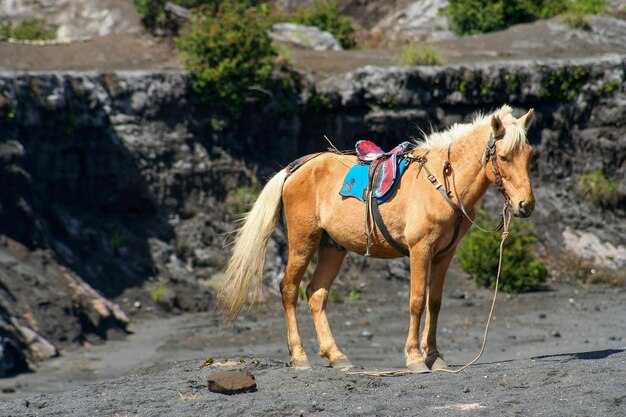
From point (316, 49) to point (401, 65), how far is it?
13.6 feet

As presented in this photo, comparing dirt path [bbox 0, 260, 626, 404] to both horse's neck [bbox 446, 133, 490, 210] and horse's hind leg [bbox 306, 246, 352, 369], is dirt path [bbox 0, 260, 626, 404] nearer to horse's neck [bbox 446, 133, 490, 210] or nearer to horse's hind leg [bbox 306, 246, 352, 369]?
horse's hind leg [bbox 306, 246, 352, 369]

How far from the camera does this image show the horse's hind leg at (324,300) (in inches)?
396

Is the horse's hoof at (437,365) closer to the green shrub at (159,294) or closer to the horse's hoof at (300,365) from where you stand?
the horse's hoof at (300,365)

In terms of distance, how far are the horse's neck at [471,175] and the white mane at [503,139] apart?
0.74ft

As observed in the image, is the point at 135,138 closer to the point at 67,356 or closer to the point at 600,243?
the point at 67,356

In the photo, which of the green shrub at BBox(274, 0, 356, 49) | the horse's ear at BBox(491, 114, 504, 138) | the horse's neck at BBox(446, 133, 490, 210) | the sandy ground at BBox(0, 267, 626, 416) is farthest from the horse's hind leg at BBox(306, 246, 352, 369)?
the green shrub at BBox(274, 0, 356, 49)

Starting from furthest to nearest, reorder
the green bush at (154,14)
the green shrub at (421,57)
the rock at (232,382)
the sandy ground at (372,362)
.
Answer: the green bush at (154,14)
the green shrub at (421,57)
the rock at (232,382)
the sandy ground at (372,362)

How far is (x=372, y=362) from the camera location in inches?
571

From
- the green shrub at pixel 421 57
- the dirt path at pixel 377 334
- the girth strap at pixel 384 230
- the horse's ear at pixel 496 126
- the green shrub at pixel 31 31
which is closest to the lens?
the horse's ear at pixel 496 126

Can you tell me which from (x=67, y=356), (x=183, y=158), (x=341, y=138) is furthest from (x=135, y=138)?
(x=67, y=356)

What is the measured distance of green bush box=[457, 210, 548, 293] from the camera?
65.0 feet

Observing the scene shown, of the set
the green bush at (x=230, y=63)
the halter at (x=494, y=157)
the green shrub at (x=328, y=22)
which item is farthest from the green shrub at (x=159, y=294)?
the green shrub at (x=328, y=22)

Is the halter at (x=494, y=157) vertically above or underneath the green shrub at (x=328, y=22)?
above

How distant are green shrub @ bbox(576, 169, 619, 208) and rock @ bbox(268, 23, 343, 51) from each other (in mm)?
7915
